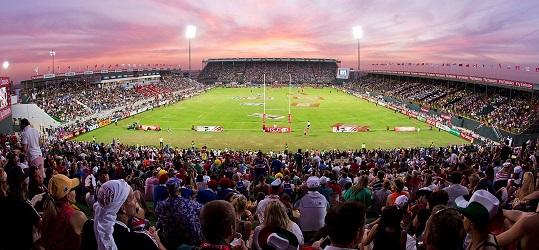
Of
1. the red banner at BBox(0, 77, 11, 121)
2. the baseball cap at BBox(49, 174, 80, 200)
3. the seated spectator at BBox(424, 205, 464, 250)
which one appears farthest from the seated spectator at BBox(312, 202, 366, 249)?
the red banner at BBox(0, 77, 11, 121)

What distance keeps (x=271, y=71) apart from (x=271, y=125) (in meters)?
93.1

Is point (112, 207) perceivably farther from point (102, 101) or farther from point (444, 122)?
point (102, 101)

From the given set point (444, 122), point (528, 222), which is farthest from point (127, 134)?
point (528, 222)

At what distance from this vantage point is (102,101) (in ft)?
206

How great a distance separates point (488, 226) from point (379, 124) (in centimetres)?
4584

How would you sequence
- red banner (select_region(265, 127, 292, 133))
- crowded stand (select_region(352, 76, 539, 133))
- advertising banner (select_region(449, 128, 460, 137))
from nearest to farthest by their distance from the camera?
crowded stand (select_region(352, 76, 539, 133)) → advertising banner (select_region(449, 128, 460, 137)) → red banner (select_region(265, 127, 292, 133))

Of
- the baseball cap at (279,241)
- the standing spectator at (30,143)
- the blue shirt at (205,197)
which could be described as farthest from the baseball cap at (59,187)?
the standing spectator at (30,143)

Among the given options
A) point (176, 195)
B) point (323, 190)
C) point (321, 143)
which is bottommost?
point (321, 143)

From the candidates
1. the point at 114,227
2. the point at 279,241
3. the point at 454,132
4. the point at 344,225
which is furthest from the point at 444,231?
the point at 454,132

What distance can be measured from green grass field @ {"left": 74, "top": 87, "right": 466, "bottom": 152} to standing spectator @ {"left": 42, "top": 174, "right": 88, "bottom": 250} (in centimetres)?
3051

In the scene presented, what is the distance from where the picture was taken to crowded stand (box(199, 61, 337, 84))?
132962 mm

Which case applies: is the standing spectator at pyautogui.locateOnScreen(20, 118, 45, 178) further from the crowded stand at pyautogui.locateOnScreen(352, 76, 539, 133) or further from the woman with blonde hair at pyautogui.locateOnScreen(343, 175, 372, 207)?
the crowded stand at pyautogui.locateOnScreen(352, 76, 539, 133)

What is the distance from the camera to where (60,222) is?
4523 millimetres

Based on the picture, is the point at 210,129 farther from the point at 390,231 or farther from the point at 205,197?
the point at 390,231
